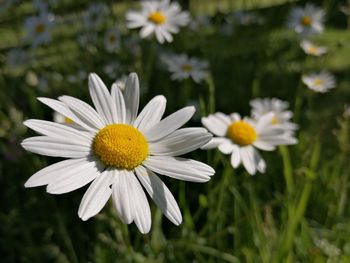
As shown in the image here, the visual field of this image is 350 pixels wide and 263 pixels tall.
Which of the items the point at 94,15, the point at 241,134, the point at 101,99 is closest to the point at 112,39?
the point at 94,15

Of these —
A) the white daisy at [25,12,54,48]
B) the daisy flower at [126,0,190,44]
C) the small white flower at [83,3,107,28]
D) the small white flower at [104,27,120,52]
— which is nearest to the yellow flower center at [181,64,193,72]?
the daisy flower at [126,0,190,44]

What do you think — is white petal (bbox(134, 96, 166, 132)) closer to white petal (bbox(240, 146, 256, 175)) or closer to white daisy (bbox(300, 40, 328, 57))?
white petal (bbox(240, 146, 256, 175))

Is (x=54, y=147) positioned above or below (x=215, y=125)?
above

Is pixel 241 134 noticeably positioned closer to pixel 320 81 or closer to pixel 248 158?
pixel 248 158

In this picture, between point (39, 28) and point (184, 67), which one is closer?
point (184, 67)

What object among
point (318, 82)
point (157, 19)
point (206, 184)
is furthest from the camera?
point (318, 82)

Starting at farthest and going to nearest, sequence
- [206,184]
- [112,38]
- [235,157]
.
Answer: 1. [112,38]
2. [206,184]
3. [235,157]

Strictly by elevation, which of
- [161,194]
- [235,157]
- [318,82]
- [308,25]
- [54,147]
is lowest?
[318,82]
